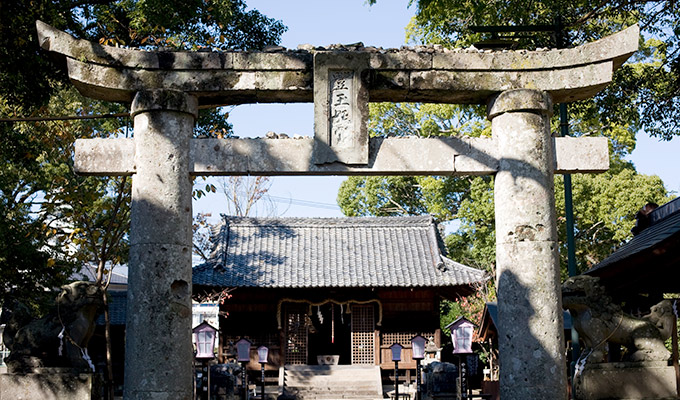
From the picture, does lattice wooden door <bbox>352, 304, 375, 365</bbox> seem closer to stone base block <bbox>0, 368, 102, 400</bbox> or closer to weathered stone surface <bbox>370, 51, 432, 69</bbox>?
stone base block <bbox>0, 368, 102, 400</bbox>

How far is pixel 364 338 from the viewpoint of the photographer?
25.8 meters

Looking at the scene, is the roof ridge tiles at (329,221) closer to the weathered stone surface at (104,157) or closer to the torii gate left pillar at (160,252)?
the weathered stone surface at (104,157)

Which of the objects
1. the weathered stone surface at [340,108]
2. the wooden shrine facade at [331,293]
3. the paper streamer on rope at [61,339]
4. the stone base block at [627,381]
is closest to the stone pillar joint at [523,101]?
the weathered stone surface at [340,108]

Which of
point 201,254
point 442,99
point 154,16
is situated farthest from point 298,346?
point 442,99

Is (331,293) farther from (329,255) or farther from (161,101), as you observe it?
A: (161,101)

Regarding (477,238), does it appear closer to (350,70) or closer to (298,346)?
(298,346)

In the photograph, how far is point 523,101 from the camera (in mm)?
7391

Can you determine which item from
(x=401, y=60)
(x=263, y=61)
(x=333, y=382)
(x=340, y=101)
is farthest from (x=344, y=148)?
(x=333, y=382)

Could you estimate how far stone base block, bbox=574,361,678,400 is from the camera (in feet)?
26.8

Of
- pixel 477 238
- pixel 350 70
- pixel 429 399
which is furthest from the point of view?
pixel 477 238

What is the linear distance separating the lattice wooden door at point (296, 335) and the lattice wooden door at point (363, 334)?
1.79 meters

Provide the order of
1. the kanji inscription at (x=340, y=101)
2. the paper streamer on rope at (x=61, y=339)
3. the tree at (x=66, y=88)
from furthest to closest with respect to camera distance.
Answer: the tree at (x=66, y=88), the paper streamer on rope at (x=61, y=339), the kanji inscription at (x=340, y=101)

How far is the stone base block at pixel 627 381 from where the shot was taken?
8180 millimetres

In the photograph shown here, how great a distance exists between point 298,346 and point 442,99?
62.7ft
